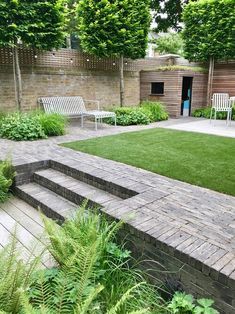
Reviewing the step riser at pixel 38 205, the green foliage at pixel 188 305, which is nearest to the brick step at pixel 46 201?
the step riser at pixel 38 205

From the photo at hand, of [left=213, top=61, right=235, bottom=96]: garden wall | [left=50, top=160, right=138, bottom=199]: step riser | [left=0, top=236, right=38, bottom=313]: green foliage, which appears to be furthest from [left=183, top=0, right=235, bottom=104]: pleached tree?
[left=0, top=236, right=38, bottom=313]: green foliage

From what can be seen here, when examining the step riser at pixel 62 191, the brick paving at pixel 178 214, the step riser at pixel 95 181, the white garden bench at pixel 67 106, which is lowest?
the step riser at pixel 62 191

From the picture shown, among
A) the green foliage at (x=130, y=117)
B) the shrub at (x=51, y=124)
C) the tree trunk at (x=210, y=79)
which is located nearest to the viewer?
the shrub at (x=51, y=124)

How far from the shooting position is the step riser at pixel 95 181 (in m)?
3.21

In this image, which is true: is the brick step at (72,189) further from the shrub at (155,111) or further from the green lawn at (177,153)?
the shrub at (155,111)

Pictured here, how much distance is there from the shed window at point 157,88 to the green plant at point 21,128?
5238 millimetres

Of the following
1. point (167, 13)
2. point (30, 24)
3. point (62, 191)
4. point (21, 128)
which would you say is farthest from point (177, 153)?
point (167, 13)

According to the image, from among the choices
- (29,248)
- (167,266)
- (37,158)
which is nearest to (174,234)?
(167,266)

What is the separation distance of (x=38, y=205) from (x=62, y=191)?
0.34 m

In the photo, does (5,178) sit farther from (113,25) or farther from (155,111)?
(155,111)

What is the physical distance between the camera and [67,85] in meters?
8.56

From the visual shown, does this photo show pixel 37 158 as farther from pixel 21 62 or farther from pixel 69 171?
pixel 21 62

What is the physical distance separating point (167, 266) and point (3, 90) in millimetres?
6672

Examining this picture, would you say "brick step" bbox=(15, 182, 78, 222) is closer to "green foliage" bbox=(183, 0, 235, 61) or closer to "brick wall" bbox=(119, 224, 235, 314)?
"brick wall" bbox=(119, 224, 235, 314)
